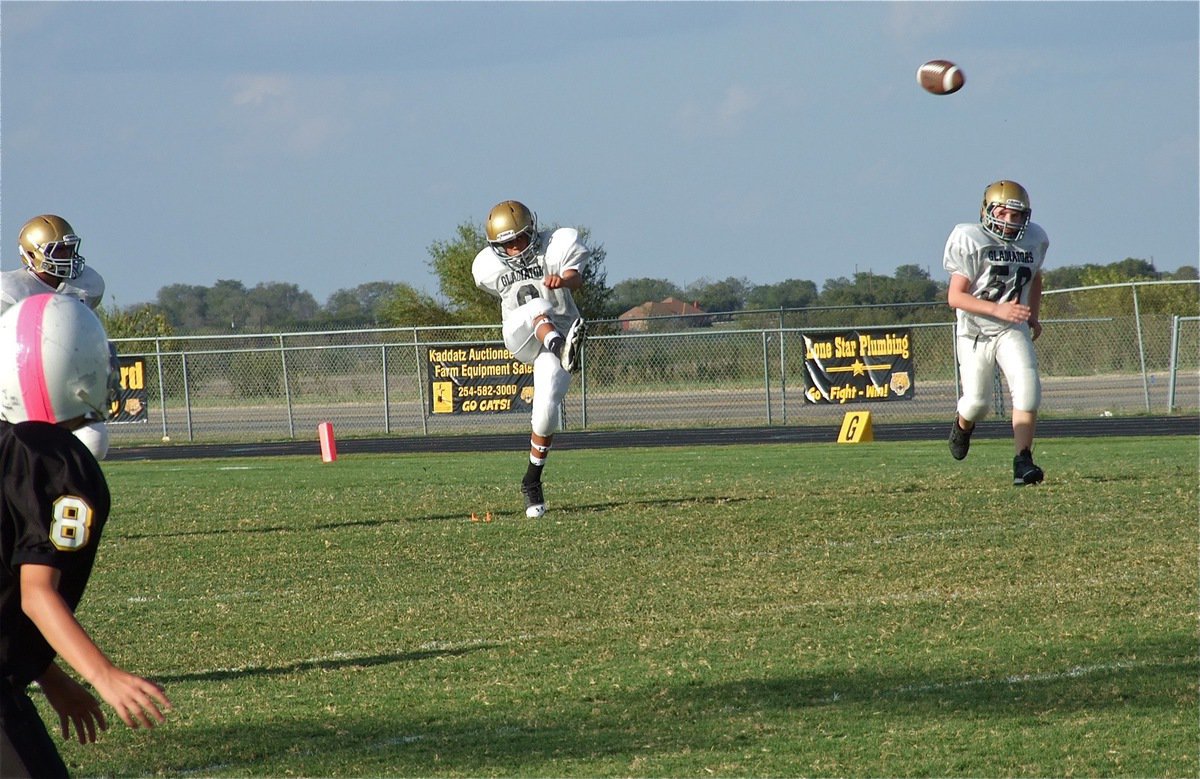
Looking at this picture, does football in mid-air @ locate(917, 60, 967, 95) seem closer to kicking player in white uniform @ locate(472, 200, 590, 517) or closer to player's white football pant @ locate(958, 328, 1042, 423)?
player's white football pant @ locate(958, 328, 1042, 423)

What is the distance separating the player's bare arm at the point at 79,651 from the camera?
2980mm

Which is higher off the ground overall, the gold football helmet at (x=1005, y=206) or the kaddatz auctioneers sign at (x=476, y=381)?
the gold football helmet at (x=1005, y=206)

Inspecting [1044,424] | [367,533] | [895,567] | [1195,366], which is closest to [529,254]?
[367,533]

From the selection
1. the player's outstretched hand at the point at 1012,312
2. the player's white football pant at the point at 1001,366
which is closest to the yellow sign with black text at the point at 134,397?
the player's white football pant at the point at 1001,366

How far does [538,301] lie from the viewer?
415 inches

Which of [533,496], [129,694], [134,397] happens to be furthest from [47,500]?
[134,397]

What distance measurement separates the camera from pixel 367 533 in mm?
9797

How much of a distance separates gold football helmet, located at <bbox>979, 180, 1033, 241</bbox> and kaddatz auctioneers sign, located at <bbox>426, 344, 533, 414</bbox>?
13.9 meters

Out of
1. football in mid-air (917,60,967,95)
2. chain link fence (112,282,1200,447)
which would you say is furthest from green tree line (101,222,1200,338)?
football in mid-air (917,60,967,95)

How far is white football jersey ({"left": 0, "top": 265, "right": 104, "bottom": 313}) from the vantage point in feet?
27.7

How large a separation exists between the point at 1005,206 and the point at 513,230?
3.58 meters

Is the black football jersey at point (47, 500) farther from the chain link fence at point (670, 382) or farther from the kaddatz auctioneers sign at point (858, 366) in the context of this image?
the kaddatz auctioneers sign at point (858, 366)

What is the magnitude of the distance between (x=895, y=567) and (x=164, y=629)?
3.77 m

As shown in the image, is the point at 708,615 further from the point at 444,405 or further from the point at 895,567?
the point at 444,405
